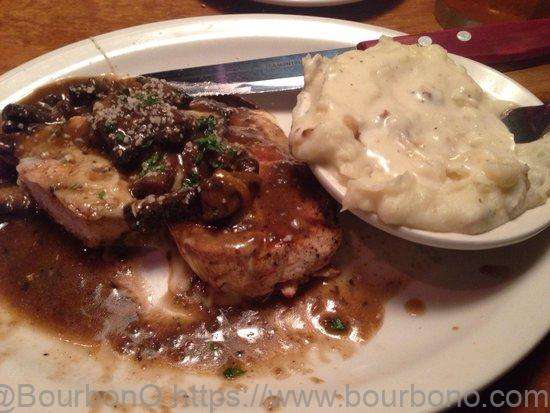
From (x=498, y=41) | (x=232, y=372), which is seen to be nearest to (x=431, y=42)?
(x=498, y=41)

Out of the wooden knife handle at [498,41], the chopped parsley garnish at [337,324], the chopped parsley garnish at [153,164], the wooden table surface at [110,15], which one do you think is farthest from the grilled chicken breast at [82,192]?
the wooden knife handle at [498,41]

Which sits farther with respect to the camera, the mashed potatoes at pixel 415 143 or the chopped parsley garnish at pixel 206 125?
the chopped parsley garnish at pixel 206 125

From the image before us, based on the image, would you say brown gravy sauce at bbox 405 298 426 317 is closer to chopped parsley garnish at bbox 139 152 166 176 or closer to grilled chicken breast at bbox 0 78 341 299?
grilled chicken breast at bbox 0 78 341 299

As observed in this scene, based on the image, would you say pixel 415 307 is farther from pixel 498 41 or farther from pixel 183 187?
pixel 498 41

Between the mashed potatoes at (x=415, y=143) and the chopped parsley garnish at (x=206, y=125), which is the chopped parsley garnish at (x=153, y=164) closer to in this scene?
the chopped parsley garnish at (x=206, y=125)

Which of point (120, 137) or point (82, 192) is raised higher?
point (120, 137)

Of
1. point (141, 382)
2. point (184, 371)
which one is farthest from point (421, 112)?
point (141, 382)

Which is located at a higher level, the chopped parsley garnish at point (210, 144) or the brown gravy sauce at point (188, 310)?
the chopped parsley garnish at point (210, 144)
